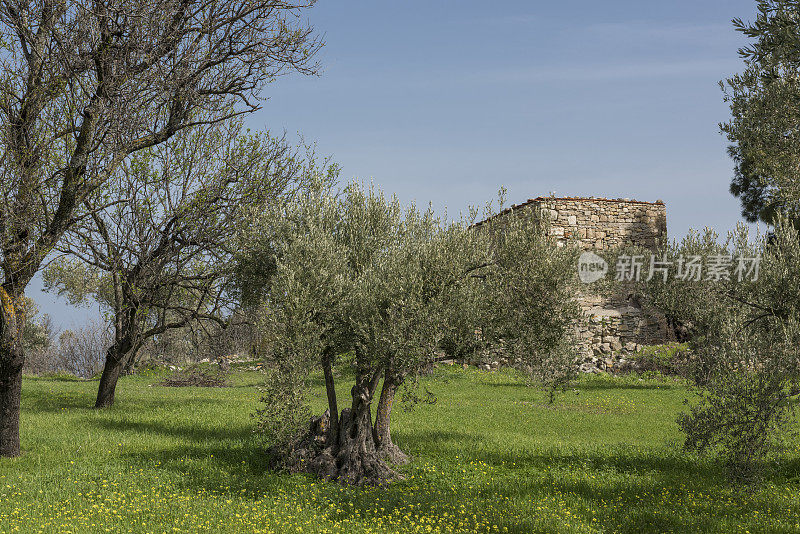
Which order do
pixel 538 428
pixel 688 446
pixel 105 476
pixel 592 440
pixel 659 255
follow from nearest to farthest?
pixel 688 446, pixel 105 476, pixel 592 440, pixel 538 428, pixel 659 255

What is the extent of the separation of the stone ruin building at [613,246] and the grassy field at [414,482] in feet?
44.1

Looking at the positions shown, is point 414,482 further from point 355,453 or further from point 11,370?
point 11,370

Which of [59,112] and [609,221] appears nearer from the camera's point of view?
[59,112]

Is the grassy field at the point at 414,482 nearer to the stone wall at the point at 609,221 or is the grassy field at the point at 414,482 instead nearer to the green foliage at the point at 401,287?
the green foliage at the point at 401,287

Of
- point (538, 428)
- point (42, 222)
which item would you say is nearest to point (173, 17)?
point (42, 222)

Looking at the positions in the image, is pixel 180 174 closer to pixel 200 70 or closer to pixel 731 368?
pixel 200 70

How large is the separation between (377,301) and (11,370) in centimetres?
1070

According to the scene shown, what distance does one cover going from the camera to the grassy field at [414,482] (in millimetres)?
11625

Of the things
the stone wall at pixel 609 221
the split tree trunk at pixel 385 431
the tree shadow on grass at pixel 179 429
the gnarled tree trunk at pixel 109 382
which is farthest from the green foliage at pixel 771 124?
the gnarled tree trunk at pixel 109 382

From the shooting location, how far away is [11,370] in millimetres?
16453

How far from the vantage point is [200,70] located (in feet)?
61.3

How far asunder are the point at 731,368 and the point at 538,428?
8.49 meters

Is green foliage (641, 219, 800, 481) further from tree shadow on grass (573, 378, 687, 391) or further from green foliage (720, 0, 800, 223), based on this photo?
tree shadow on grass (573, 378, 687, 391)

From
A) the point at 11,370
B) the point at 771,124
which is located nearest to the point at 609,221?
the point at 771,124
